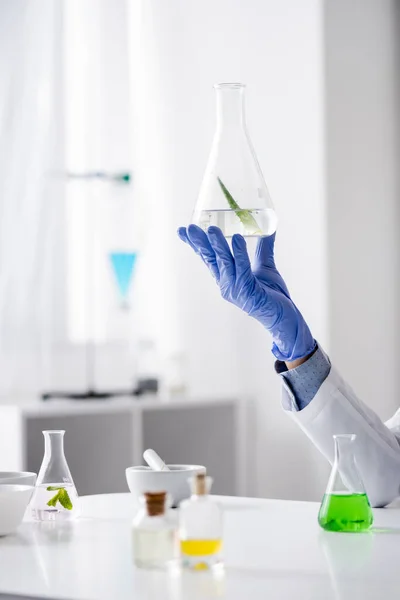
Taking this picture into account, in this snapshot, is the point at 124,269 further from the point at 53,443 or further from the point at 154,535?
the point at 154,535

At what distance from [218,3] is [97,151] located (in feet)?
2.17

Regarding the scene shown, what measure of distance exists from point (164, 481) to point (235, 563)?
1.21 ft

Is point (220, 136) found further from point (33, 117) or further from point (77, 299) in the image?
A: point (77, 299)

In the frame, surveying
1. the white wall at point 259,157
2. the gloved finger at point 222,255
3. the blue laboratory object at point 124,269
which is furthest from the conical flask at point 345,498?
the blue laboratory object at point 124,269

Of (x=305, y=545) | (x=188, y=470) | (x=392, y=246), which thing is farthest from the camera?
(x=392, y=246)

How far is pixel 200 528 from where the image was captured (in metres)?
1.08

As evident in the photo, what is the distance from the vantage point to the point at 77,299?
132 inches

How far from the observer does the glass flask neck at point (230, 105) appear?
60.5 inches

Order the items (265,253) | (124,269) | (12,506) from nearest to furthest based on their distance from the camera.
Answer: (12,506)
(265,253)
(124,269)

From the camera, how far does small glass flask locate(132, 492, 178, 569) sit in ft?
3.59

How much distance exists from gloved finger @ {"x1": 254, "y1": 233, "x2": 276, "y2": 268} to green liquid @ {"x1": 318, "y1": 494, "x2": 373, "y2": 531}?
568mm

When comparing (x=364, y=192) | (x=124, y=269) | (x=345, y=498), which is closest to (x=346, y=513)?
(x=345, y=498)

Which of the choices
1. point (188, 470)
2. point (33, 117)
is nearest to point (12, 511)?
point (188, 470)

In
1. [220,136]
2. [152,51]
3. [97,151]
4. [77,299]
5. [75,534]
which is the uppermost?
[152,51]
